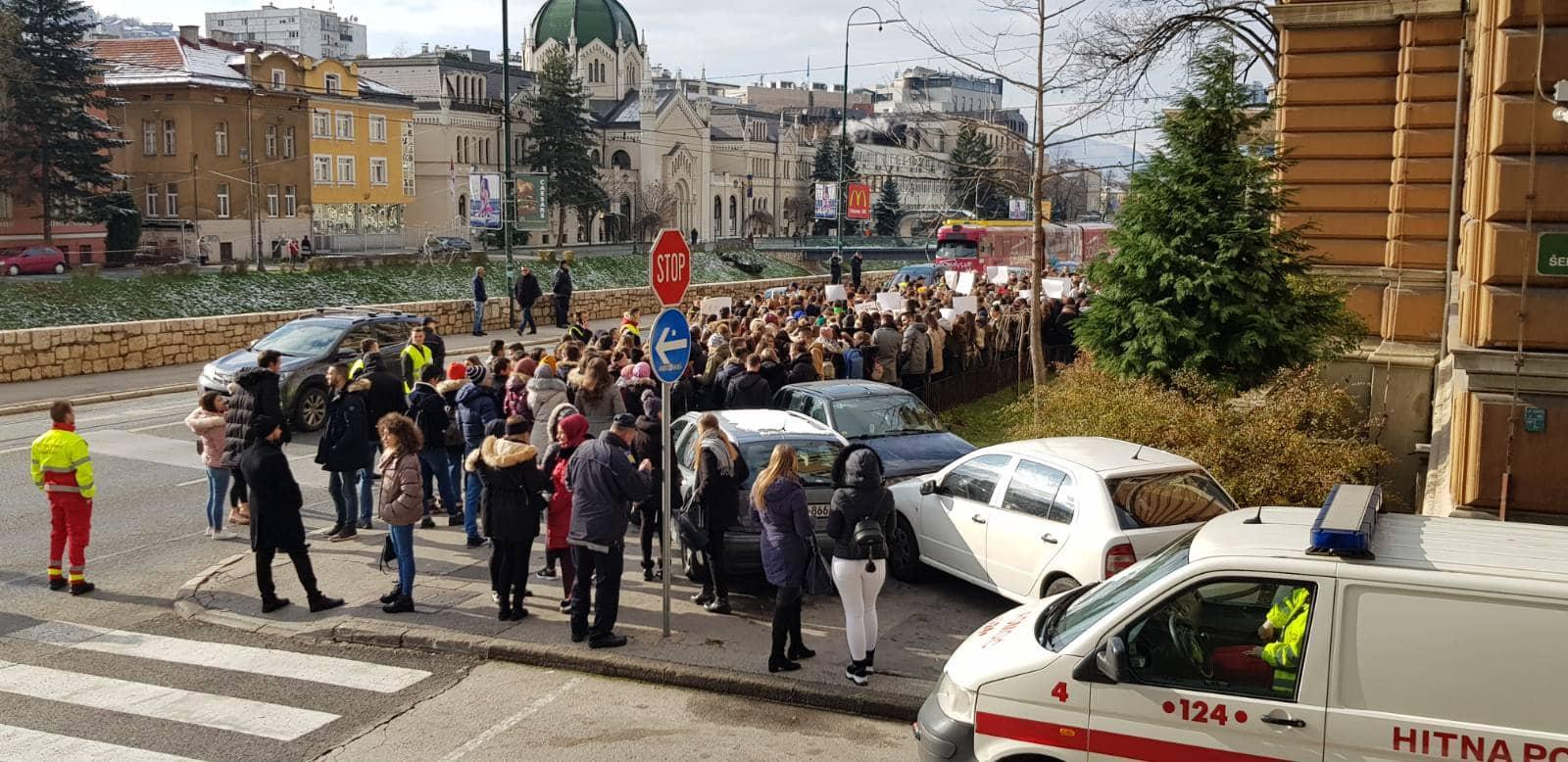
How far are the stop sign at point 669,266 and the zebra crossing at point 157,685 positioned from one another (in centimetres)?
332

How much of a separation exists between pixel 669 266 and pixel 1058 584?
12.5 feet

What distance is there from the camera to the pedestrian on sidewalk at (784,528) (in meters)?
8.88

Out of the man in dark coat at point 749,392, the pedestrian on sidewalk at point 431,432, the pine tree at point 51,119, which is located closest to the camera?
the pedestrian on sidewalk at point 431,432

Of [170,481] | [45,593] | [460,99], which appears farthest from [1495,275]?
[460,99]

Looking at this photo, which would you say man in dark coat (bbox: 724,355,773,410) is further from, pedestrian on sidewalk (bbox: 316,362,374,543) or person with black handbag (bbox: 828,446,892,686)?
person with black handbag (bbox: 828,446,892,686)

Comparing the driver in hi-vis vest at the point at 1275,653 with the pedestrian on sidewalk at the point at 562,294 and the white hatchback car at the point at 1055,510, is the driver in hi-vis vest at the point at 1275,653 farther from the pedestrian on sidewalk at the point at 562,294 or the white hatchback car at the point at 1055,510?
the pedestrian on sidewalk at the point at 562,294

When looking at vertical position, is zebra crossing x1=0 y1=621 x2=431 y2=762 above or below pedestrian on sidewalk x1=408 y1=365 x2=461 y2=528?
below

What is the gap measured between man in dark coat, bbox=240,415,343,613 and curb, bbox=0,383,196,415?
1226 cm

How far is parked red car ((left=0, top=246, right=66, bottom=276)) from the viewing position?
50.5m

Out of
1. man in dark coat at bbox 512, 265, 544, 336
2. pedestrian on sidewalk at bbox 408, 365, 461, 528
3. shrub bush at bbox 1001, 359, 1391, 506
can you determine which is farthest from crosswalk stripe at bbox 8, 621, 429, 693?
man in dark coat at bbox 512, 265, 544, 336

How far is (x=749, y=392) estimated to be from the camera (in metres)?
14.9

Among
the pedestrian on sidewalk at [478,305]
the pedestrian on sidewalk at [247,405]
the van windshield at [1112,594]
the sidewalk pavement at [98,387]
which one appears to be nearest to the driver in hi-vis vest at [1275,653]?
the van windshield at [1112,594]

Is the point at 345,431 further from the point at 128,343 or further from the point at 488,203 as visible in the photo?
the point at 488,203

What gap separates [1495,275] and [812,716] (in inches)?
245
